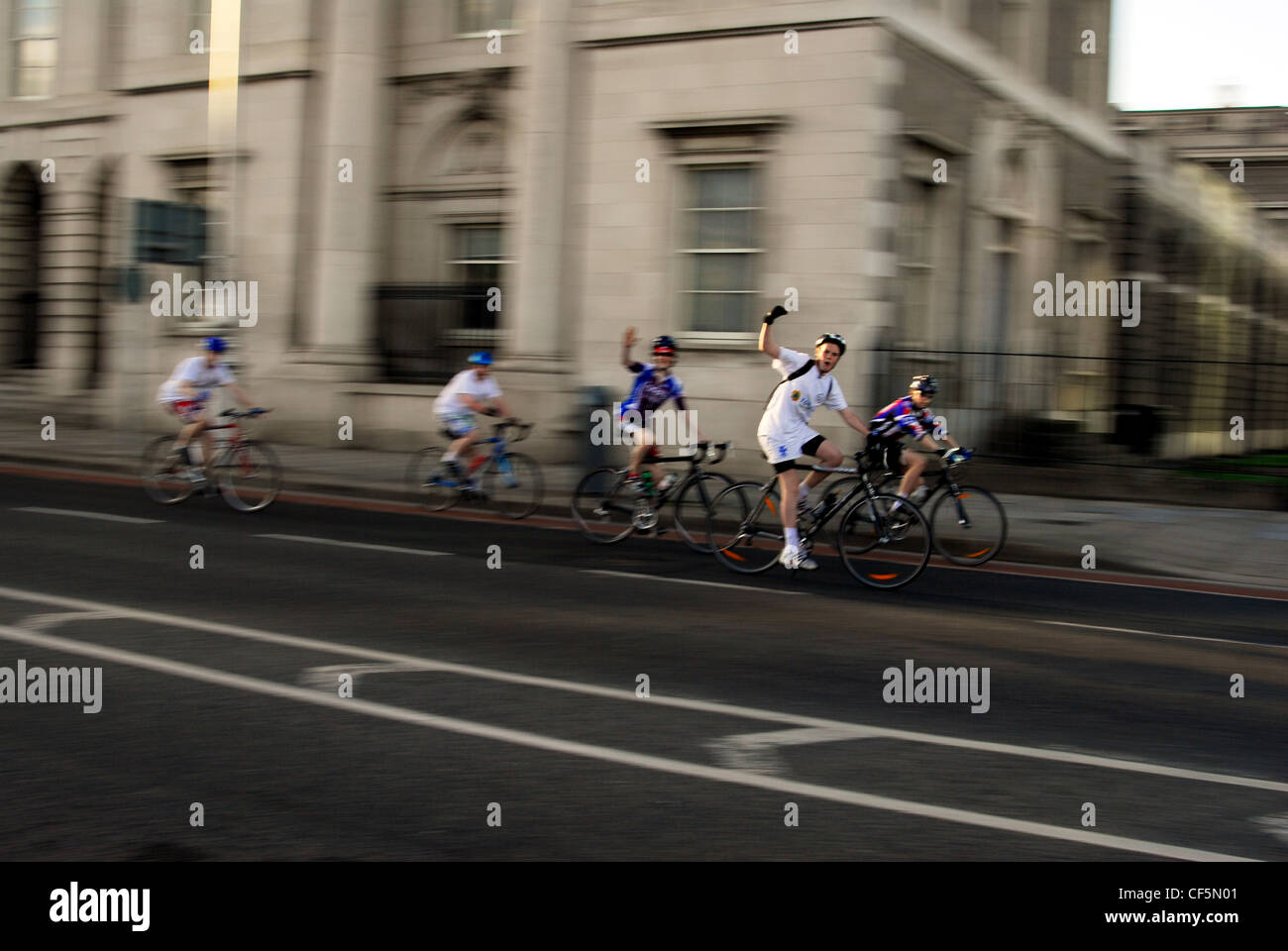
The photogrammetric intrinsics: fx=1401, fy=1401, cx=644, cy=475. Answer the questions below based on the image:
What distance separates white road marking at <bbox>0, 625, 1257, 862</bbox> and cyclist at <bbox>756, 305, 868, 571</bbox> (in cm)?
499

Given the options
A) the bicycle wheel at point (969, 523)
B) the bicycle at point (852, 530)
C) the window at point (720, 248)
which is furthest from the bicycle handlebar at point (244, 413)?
the window at point (720, 248)

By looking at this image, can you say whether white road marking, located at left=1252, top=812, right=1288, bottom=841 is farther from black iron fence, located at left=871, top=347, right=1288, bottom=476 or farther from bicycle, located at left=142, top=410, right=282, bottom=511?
black iron fence, located at left=871, top=347, right=1288, bottom=476

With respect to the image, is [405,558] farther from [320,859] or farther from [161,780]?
[320,859]

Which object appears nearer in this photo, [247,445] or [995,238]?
[247,445]

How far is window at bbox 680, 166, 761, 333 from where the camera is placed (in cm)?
1828

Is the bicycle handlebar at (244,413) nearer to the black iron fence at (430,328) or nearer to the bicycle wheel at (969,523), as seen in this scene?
the bicycle wheel at (969,523)

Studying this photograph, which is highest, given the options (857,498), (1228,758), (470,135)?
(470,135)

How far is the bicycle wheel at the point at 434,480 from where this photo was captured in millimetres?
14359

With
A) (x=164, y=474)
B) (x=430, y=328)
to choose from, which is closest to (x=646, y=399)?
(x=164, y=474)

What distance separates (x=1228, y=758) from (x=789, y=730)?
178cm

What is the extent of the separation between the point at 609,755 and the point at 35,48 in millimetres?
25998
